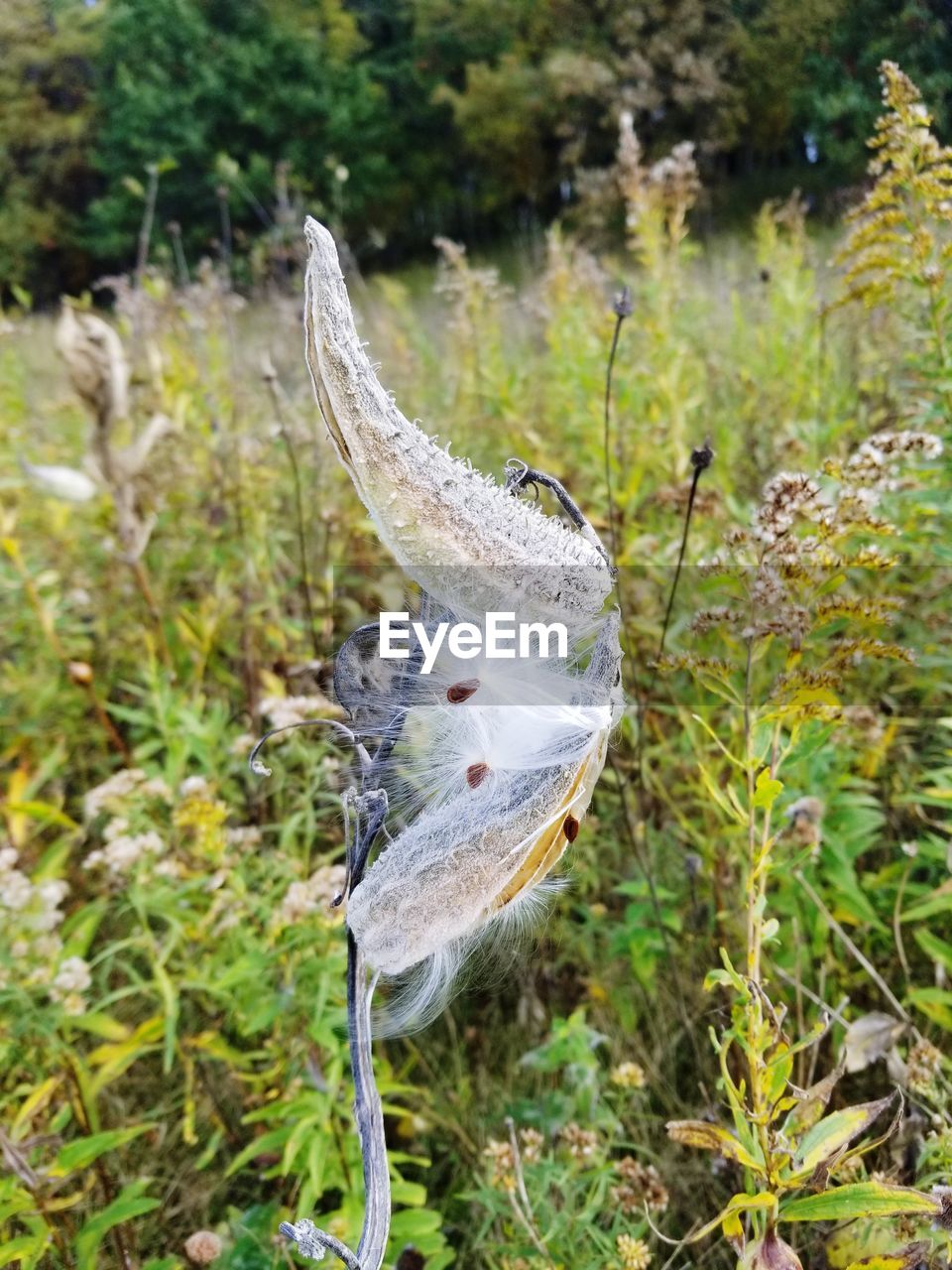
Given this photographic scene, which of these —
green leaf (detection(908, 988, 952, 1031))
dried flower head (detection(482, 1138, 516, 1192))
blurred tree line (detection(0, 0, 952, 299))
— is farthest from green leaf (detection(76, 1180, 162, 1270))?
blurred tree line (detection(0, 0, 952, 299))

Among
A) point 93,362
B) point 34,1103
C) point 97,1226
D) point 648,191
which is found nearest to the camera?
point 97,1226

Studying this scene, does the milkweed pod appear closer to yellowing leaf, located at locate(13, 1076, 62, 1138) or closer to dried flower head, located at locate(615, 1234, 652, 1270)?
yellowing leaf, located at locate(13, 1076, 62, 1138)

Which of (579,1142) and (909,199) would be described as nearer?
(579,1142)

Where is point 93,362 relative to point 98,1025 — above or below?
above

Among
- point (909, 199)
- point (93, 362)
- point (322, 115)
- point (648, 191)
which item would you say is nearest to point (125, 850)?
point (93, 362)

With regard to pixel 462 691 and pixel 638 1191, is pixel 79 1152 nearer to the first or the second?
pixel 638 1191

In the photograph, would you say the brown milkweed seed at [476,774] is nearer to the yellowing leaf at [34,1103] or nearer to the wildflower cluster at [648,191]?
the yellowing leaf at [34,1103]

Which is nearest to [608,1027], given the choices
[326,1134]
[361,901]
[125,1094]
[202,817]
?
[326,1134]

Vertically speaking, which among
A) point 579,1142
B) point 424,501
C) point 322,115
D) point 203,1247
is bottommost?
point 203,1247
